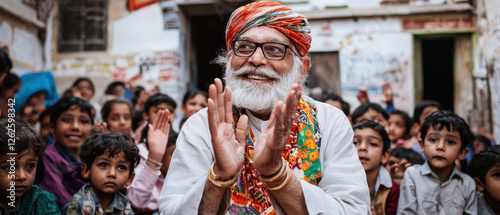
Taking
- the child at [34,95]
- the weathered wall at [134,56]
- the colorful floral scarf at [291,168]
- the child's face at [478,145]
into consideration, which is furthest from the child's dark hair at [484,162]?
the weathered wall at [134,56]

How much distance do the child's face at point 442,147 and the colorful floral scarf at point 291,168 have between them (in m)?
1.40

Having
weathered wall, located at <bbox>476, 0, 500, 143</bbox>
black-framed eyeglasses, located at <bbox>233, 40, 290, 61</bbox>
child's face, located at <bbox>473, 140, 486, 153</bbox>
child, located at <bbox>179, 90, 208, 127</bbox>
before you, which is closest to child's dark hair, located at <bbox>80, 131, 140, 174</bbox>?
black-framed eyeglasses, located at <bbox>233, 40, 290, 61</bbox>

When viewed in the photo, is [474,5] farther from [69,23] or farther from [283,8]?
[69,23]

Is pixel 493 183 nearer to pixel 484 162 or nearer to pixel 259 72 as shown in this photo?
pixel 484 162

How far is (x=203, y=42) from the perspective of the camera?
1150 cm

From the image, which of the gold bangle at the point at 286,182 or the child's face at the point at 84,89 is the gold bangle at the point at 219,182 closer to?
the gold bangle at the point at 286,182

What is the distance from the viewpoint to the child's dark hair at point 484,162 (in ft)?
10.3

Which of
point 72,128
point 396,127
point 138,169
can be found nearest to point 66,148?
point 72,128

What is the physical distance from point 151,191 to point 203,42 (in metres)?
8.72

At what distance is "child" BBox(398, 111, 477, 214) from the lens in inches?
117

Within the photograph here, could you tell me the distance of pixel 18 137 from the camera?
239 cm

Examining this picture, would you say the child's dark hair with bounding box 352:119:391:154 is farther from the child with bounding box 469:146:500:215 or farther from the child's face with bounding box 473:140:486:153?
the child's face with bounding box 473:140:486:153

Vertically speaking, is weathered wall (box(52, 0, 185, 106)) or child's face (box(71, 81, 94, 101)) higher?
weathered wall (box(52, 0, 185, 106))

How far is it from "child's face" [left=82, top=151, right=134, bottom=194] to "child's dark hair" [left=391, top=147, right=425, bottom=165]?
2.38 meters
